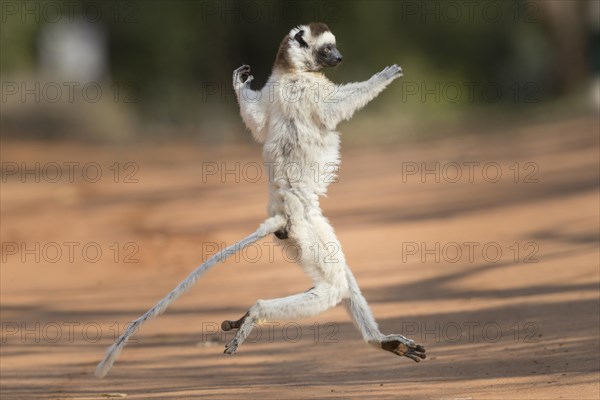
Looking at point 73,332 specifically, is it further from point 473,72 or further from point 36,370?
point 473,72

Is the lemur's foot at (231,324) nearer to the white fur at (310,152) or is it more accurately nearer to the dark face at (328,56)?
the white fur at (310,152)

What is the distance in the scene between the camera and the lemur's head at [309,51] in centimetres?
621

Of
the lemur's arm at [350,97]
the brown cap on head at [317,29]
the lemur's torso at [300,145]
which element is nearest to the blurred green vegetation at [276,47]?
the brown cap on head at [317,29]

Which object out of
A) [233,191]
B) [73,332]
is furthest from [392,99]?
[73,332]

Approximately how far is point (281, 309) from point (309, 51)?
62.7 inches

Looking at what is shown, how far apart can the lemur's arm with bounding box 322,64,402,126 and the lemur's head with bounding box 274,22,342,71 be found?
0.87 feet

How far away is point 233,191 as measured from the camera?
19.4 metres

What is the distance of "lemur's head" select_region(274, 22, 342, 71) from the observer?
6211 millimetres

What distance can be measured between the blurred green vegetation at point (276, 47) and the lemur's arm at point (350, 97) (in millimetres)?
23653

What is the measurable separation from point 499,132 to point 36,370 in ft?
58.5

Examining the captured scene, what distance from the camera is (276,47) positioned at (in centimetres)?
3428
